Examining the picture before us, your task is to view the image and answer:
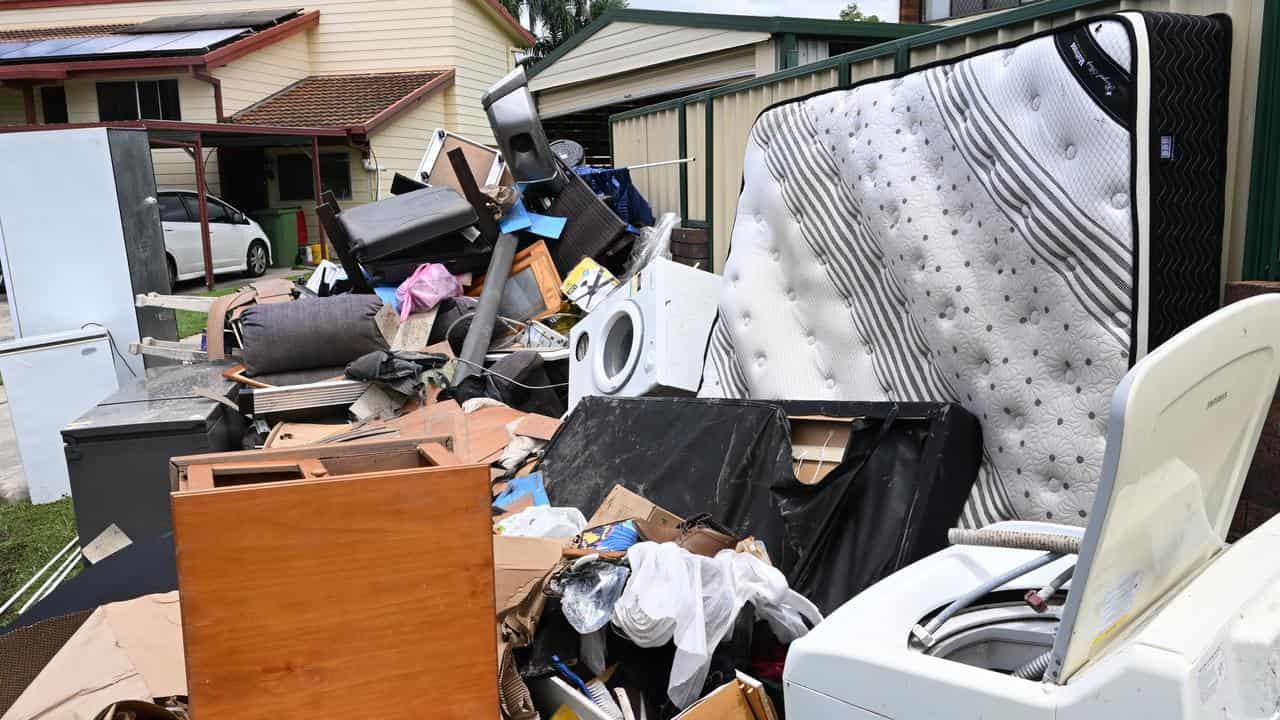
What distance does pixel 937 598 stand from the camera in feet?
5.39

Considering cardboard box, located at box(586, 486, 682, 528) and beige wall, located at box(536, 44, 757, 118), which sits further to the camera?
beige wall, located at box(536, 44, 757, 118)

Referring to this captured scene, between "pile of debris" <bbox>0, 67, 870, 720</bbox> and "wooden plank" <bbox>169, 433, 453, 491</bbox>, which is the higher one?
"wooden plank" <bbox>169, 433, 453, 491</bbox>

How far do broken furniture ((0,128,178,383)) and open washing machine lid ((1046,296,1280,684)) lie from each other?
5468mm

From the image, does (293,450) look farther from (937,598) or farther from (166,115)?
(166,115)

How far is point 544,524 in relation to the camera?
3.13 metres

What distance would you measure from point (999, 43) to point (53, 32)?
20.3m

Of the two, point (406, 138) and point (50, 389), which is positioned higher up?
point (406, 138)

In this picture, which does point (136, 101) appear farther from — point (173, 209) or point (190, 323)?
point (190, 323)

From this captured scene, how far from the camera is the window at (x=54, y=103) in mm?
15773

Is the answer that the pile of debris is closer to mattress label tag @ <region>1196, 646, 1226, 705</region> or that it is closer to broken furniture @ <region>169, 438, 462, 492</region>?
broken furniture @ <region>169, 438, 462, 492</region>

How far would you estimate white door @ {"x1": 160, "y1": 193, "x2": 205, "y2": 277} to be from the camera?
12.2 metres

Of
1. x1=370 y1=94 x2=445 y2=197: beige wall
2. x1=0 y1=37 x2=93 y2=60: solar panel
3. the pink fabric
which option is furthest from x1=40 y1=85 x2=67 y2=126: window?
the pink fabric

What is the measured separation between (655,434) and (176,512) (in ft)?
7.10

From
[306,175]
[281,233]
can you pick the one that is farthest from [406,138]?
[281,233]
